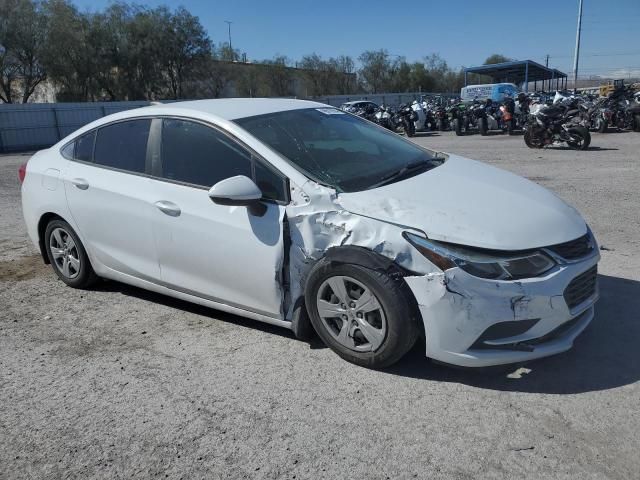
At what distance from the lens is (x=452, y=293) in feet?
9.93

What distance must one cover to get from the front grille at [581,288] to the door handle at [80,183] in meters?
3.64

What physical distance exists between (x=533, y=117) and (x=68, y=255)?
13156 millimetres

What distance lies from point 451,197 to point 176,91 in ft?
166

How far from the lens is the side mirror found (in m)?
3.54

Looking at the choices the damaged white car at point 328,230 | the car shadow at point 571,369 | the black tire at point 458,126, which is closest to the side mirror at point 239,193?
the damaged white car at point 328,230

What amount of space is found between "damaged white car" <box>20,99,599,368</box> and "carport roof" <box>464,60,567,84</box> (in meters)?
43.1

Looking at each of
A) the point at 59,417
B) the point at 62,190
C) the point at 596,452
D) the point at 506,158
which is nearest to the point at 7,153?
the point at 506,158

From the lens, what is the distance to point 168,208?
4035 mm

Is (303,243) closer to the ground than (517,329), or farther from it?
farther from it

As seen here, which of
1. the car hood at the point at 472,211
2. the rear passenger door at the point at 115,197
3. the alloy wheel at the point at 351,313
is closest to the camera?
the car hood at the point at 472,211

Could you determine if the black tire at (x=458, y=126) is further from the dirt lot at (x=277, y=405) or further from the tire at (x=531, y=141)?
the dirt lot at (x=277, y=405)

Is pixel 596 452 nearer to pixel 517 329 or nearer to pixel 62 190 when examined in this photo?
pixel 517 329

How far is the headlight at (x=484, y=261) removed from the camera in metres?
3.05

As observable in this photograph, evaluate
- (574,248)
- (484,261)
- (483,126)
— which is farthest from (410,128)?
(484,261)
